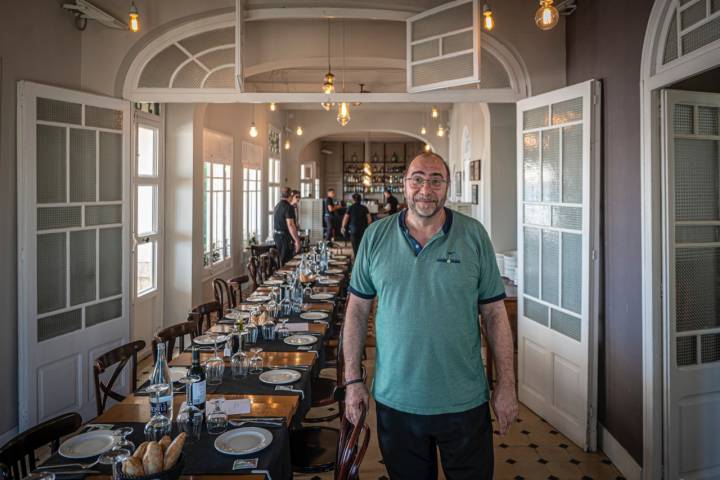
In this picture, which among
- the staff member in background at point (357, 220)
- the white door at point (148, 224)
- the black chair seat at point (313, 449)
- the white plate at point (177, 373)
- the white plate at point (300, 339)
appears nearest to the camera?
the black chair seat at point (313, 449)

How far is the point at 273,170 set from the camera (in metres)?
13.4

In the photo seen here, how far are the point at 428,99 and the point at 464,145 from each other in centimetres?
583

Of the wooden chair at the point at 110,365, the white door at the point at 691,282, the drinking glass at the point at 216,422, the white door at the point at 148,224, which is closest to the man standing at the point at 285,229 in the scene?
the white door at the point at 148,224

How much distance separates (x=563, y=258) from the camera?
4199mm

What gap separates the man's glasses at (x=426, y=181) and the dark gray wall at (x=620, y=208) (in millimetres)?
1839

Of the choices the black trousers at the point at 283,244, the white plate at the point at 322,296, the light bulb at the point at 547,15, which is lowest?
the white plate at the point at 322,296

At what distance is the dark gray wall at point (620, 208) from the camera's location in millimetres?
3416

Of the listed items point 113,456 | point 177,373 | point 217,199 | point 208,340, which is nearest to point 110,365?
point 177,373

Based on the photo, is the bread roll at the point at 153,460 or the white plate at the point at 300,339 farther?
the white plate at the point at 300,339

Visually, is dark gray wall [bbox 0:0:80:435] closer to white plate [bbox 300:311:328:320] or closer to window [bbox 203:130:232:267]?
Result: white plate [bbox 300:311:328:320]

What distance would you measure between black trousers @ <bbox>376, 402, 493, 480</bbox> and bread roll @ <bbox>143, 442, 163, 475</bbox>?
86 centimetres

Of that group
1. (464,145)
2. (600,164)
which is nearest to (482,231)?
(600,164)

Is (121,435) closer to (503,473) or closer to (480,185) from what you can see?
(503,473)

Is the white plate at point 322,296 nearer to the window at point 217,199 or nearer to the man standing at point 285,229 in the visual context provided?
the window at point 217,199
